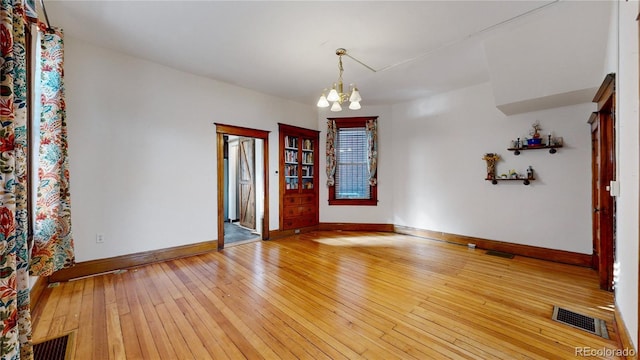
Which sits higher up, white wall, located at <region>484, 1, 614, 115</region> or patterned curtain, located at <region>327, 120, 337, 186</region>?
white wall, located at <region>484, 1, 614, 115</region>

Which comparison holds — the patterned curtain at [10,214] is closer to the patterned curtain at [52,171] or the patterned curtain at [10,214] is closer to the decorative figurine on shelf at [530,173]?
the patterned curtain at [52,171]

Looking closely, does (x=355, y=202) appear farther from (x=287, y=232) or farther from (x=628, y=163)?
(x=628, y=163)

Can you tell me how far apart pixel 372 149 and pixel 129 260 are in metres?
4.81

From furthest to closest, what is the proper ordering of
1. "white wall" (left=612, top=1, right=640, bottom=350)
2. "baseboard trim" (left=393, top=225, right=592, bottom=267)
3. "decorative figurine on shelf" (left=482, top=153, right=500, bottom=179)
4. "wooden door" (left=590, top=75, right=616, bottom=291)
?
"decorative figurine on shelf" (left=482, top=153, right=500, bottom=179) → "baseboard trim" (left=393, top=225, right=592, bottom=267) → "wooden door" (left=590, top=75, right=616, bottom=291) → "white wall" (left=612, top=1, right=640, bottom=350)

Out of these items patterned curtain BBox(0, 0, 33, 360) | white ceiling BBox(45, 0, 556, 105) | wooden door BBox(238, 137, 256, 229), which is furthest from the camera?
wooden door BBox(238, 137, 256, 229)

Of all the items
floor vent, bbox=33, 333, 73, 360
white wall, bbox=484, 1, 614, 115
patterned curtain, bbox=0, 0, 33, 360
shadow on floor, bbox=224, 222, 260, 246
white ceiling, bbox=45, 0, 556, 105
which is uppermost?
white ceiling, bbox=45, 0, 556, 105

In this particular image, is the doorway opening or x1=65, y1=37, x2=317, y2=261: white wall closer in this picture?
x1=65, y1=37, x2=317, y2=261: white wall

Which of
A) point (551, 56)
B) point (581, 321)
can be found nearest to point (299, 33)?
point (551, 56)

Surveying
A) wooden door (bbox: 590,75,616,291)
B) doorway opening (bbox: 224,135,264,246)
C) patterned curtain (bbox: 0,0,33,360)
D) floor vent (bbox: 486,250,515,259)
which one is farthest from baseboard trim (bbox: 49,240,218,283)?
wooden door (bbox: 590,75,616,291)

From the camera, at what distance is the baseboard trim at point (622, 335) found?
170 centimetres

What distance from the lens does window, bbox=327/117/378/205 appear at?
5.84 meters

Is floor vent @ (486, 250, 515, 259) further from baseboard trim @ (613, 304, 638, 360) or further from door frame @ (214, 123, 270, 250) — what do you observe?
door frame @ (214, 123, 270, 250)

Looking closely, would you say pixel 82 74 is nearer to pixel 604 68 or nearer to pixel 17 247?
pixel 17 247

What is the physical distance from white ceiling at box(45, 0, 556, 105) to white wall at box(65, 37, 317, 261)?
1.01 ft
